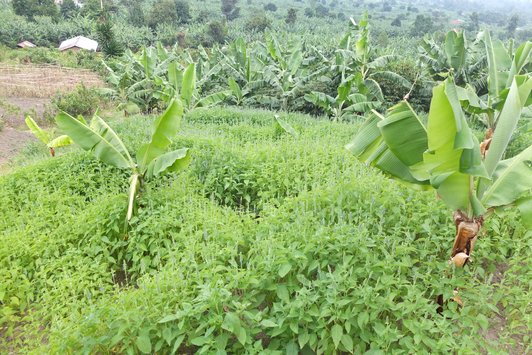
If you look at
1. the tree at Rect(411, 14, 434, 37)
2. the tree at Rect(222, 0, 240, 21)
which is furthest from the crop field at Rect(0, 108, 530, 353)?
the tree at Rect(222, 0, 240, 21)

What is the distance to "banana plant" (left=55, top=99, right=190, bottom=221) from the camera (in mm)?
5234

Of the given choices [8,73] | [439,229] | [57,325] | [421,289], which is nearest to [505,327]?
[421,289]

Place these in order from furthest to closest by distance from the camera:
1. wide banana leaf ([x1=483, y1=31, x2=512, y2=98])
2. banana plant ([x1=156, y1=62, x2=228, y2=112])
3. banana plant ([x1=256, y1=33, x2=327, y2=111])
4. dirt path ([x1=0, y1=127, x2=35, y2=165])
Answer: banana plant ([x1=256, y1=33, x2=327, y2=111]), dirt path ([x1=0, y1=127, x2=35, y2=165]), banana plant ([x1=156, y1=62, x2=228, y2=112]), wide banana leaf ([x1=483, y1=31, x2=512, y2=98])

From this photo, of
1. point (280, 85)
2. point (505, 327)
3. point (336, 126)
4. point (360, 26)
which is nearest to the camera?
point (505, 327)

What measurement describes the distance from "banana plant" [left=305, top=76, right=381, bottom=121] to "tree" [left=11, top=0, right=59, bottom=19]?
157 ft

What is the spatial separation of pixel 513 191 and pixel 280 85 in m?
11.0

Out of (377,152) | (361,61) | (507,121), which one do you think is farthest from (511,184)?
(361,61)

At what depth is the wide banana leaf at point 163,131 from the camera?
17.1ft

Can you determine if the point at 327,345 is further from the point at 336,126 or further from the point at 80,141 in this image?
the point at 336,126

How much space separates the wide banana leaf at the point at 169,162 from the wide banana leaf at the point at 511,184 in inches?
144

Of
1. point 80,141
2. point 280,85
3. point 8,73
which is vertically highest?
point 80,141

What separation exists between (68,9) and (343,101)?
186ft

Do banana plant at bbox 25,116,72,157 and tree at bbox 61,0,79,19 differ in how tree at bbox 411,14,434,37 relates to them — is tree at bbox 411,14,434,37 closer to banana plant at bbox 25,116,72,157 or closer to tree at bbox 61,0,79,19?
tree at bbox 61,0,79,19

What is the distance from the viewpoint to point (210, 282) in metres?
3.39
